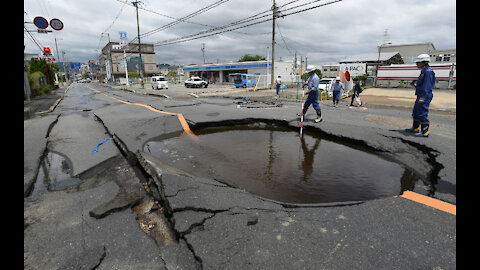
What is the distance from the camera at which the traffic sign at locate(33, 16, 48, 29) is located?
1415cm

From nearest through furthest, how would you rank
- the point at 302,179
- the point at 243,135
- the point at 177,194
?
the point at 177,194 → the point at 302,179 → the point at 243,135

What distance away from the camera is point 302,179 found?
3.80 metres

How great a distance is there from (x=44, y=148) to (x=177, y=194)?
4.70 m

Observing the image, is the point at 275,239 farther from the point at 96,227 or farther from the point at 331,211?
the point at 96,227

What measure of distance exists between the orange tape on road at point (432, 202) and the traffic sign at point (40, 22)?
821 inches

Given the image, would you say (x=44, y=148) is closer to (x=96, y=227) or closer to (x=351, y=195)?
(x=96, y=227)

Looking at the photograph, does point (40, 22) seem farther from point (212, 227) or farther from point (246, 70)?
point (246, 70)

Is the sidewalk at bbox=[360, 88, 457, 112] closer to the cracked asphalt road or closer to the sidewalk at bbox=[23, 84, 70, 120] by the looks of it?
the cracked asphalt road

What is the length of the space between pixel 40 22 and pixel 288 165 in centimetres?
1942

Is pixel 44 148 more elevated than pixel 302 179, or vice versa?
pixel 44 148

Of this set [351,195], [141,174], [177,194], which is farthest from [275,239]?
[141,174]

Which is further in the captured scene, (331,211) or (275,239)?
(331,211)

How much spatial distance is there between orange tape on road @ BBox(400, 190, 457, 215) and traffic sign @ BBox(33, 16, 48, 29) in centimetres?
2086

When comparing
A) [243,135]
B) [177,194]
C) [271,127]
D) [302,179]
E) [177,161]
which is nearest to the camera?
[177,194]
